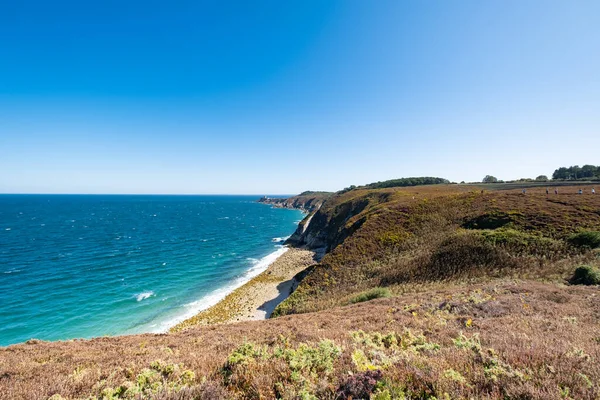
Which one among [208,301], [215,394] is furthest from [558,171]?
[215,394]

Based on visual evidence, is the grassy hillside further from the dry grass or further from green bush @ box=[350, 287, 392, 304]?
the dry grass

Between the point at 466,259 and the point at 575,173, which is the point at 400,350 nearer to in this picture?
the point at 466,259

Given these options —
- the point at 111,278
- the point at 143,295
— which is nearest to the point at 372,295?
the point at 143,295

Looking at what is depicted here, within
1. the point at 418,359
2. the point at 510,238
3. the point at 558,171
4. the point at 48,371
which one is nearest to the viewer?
the point at 418,359

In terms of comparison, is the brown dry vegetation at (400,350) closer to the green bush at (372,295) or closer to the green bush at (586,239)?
the green bush at (372,295)

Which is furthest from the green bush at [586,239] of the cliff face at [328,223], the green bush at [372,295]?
the cliff face at [328,223]

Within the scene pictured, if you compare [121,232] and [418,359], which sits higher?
[418,359]

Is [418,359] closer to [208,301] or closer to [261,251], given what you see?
[208,301]

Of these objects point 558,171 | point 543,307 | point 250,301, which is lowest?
point 250,301

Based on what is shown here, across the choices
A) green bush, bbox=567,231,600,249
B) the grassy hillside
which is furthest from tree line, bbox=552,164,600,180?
green bush, bbox=567,231,600,249
